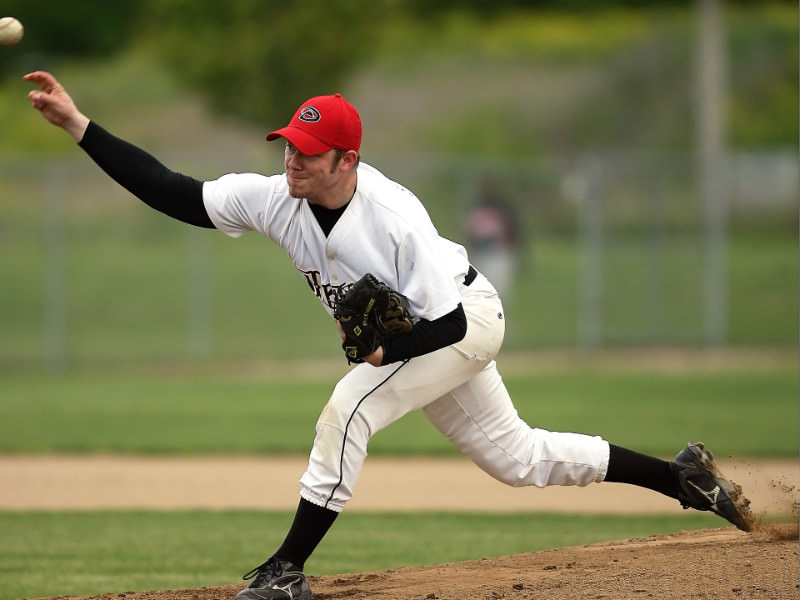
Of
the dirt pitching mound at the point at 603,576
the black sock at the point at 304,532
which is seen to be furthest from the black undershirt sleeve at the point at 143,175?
the dirt pitching mound at the point at 603,576

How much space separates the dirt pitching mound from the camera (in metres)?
4.08

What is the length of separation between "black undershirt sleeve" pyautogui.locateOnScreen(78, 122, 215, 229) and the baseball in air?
43 centimetres

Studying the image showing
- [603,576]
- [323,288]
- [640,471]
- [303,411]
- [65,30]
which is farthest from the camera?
[65,30]

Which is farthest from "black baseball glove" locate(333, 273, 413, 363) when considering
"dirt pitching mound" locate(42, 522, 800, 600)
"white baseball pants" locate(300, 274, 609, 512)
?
"dirt pitching mound" locate(42, 522, 800, 600)

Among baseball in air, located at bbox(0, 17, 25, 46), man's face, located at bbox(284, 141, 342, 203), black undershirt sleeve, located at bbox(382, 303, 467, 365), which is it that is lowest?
black undershirt sleeve, located at bbox(382, 303, 467, 365)

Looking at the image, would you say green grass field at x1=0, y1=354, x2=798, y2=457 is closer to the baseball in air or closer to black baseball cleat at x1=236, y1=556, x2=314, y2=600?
black baseball cleat at x1=236, y1=556, x2=314, y2=600

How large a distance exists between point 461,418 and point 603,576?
786 mm

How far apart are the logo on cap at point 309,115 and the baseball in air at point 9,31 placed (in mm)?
1133

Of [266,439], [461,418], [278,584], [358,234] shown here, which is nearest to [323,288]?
[358,234]

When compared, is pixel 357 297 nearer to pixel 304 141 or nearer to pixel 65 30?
pixel 304 141

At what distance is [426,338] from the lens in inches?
162

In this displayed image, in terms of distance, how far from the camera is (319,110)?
415cm

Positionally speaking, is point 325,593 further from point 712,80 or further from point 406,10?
point 406,10

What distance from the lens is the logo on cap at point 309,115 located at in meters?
4.13
